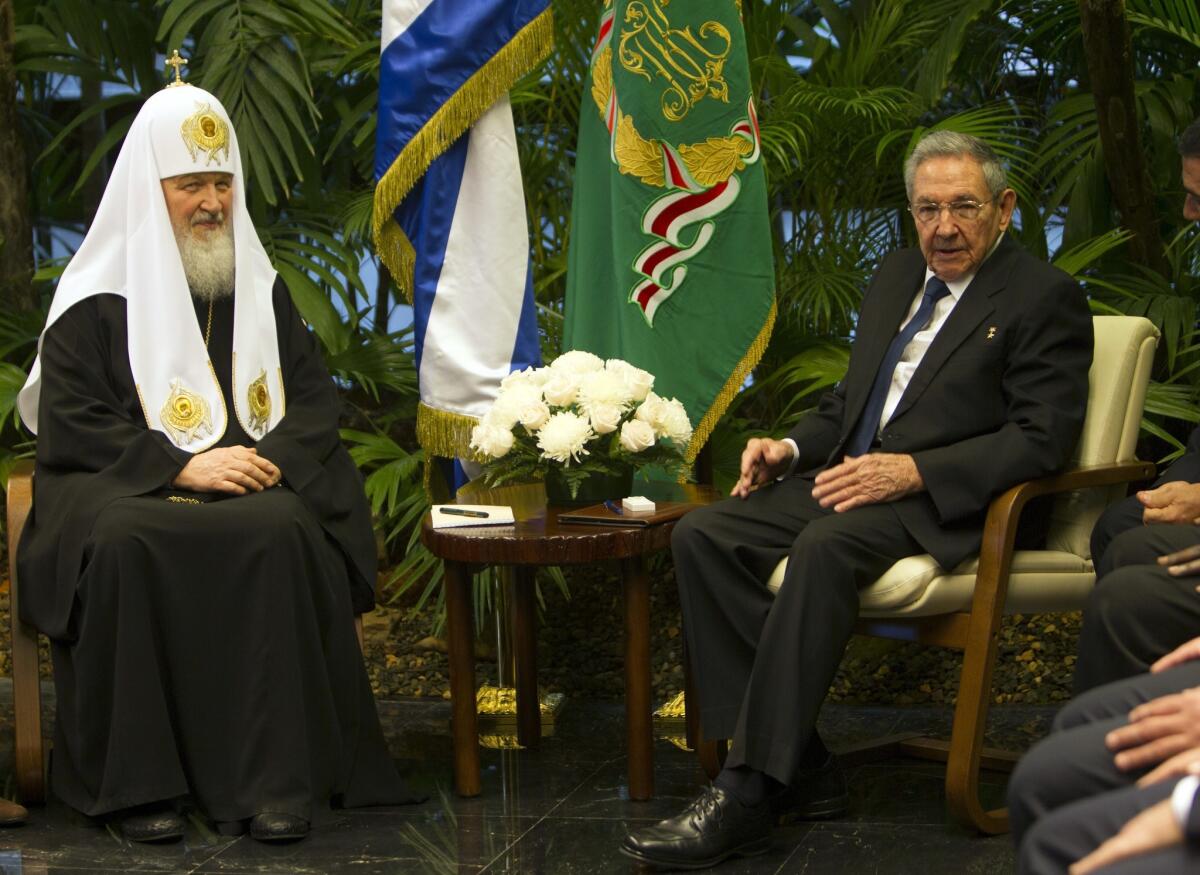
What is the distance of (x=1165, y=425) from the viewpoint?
5.09 m

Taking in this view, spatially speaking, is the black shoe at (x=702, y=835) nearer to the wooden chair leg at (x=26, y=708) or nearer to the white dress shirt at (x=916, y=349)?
the white dress shirt at (x=916, y=349)

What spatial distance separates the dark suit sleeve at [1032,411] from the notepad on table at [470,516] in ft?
3.17

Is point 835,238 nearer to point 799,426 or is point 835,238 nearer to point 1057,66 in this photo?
point 1057,66

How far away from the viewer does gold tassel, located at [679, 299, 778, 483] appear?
4543 millimetres

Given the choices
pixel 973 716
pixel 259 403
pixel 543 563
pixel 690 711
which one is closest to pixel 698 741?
pixel 690 711

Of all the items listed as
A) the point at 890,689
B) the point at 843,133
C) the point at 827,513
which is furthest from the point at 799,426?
the point at 843,133

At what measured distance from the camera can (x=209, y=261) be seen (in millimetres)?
4086

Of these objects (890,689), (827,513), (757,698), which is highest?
(827,513)

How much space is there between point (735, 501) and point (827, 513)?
213 millimetres

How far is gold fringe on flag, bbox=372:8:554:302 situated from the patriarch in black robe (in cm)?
49

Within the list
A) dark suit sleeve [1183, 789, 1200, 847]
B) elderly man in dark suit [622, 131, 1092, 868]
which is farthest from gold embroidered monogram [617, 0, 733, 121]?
dark suit sleeve [1183, 789, 1200, 847]

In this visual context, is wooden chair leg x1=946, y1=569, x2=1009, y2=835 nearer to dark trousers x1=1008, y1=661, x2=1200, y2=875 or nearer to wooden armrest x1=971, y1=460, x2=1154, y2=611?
wooden armrest x1=971, y1=460, x2=1154, y2=611

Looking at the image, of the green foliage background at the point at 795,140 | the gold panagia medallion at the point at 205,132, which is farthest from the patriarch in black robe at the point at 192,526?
Answer: the green foliage background at the point at 795,140

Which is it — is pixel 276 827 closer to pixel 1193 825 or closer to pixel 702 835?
pixel 702 835
